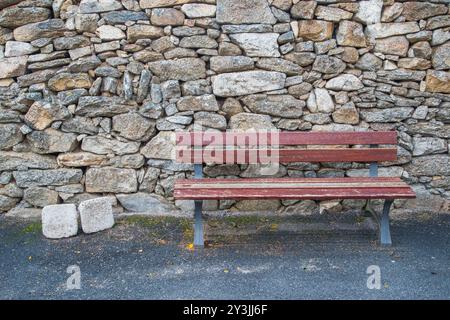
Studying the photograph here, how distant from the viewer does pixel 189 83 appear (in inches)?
162

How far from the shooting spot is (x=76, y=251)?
3.59 m

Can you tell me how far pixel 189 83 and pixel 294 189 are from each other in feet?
4.54

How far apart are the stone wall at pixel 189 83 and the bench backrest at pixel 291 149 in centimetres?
21

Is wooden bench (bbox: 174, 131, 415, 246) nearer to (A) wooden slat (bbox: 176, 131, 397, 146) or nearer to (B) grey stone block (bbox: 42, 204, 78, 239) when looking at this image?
(A) wooden slat (bbox: 176, 131, 397, 146)

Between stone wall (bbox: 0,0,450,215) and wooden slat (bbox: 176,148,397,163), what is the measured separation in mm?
253

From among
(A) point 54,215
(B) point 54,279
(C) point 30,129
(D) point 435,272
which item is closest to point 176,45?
(C) point 30,129

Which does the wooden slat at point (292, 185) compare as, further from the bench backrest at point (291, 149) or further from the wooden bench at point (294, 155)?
the bench backrest at point (291, 149)

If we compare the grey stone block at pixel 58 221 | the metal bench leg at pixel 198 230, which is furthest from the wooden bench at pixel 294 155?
the grey stone block at pixel 58 221

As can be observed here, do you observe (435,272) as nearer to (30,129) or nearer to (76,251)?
(76,251)

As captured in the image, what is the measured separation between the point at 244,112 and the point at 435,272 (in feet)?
6.72

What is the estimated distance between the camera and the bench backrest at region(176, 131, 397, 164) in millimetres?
3959

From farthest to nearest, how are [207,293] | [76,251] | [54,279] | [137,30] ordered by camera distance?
[137,30], [76,251], [54,279], [207,293]

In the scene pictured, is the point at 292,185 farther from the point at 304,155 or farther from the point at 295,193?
the point at 304,155

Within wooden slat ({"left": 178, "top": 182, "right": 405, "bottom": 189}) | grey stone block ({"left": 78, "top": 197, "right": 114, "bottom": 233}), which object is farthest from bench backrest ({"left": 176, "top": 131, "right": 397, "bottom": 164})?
grey stone block ({"left": 78, "top": 197, "right": 114, "bottom": 233})
